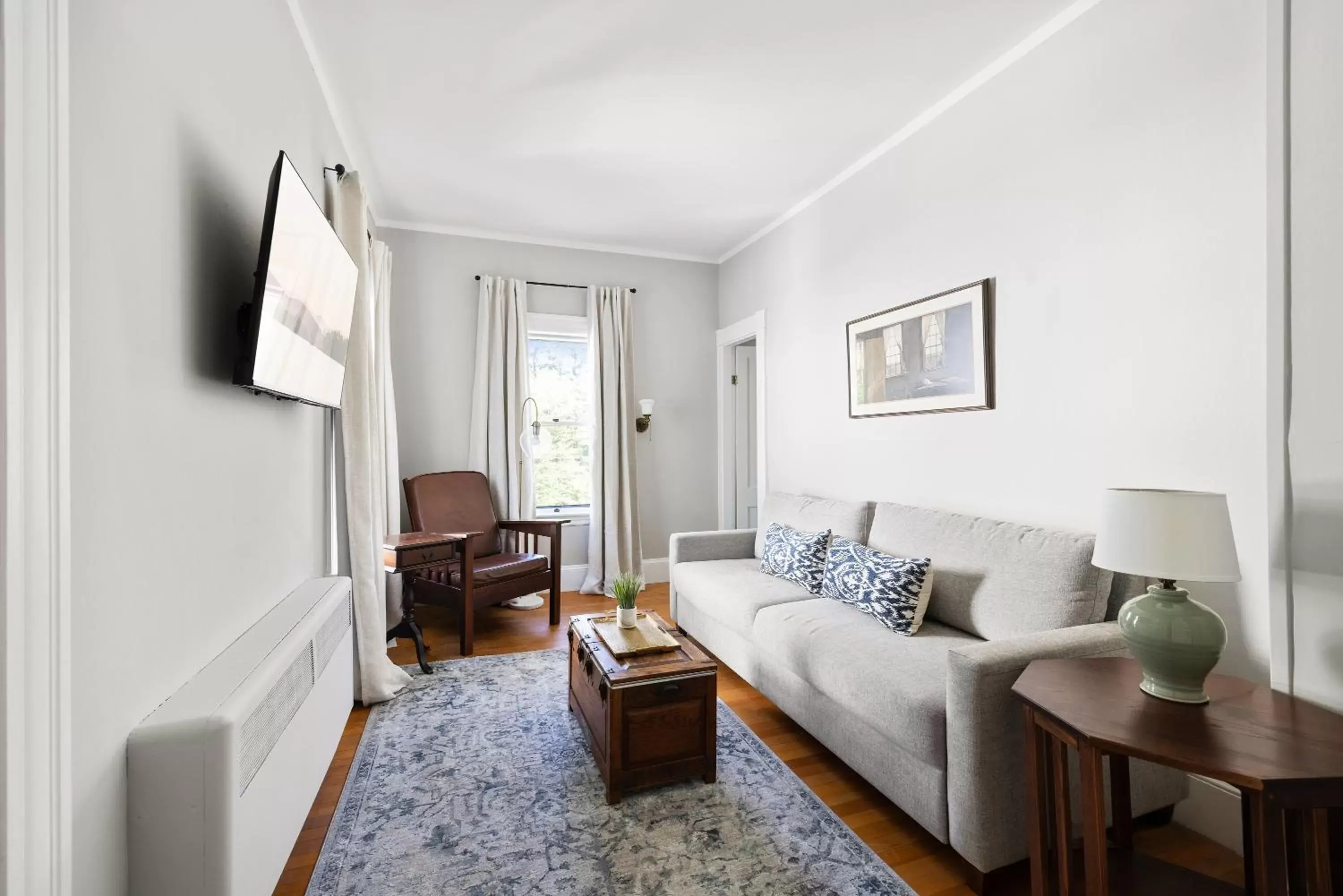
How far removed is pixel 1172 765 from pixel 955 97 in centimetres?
264

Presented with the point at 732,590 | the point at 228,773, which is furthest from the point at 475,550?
the point at 228,773

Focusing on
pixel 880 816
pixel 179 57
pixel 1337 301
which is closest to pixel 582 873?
pixel 880 816

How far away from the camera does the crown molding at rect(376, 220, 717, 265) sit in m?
4.25

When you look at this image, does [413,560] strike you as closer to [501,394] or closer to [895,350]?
[501,394]

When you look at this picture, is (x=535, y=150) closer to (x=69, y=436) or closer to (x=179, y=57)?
(x=179, y=57)

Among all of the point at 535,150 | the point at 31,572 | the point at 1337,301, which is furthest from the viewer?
the point at 535,150

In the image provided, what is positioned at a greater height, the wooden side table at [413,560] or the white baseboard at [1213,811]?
the wooden side table at [413,560]

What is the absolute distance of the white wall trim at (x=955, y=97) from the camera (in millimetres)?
2182

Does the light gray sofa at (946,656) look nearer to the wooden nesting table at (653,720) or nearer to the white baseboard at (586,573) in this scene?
the wooden nesting table at (653,720)

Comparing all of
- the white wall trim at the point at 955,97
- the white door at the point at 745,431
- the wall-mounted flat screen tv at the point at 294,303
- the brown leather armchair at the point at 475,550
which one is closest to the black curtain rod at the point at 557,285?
the white door at the point at 745,431

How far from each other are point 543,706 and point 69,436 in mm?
2147

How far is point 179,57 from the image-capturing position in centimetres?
132

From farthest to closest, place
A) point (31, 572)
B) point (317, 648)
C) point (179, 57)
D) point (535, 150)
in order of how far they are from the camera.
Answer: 1. point (535, 150)
2. point (317, 648)
3. point (179, 57)
4. point (31, 572)

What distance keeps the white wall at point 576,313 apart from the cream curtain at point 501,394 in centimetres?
11
